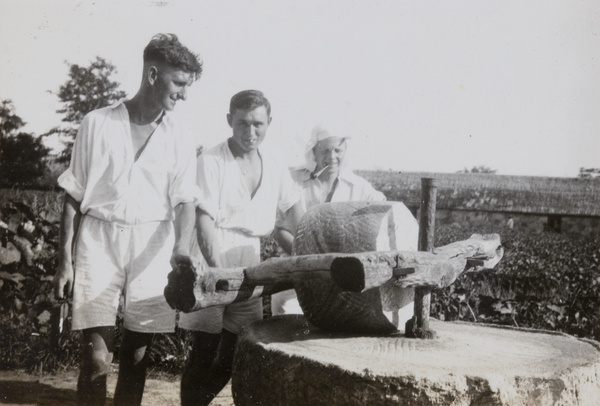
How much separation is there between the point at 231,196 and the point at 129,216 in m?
0.68

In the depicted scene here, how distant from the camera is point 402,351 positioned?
98.4 inches

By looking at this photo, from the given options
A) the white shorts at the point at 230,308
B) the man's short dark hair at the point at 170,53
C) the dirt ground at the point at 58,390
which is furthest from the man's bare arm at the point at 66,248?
the dirt ground at the point at 58,390

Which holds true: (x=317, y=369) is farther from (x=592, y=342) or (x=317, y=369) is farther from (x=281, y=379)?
(x=592, y=342)

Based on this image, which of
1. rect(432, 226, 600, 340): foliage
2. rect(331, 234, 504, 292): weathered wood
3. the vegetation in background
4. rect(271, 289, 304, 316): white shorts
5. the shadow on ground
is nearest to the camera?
rect(331, 234, 504, 292): weathered wood

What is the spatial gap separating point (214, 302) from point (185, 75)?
1.26 m

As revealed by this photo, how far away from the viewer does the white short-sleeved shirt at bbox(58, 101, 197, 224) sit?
3053 mm

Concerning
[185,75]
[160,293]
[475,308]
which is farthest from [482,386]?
[475,308]

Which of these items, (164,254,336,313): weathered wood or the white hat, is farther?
the white hat

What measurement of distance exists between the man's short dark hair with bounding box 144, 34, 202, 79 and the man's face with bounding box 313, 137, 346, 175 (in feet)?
3.76

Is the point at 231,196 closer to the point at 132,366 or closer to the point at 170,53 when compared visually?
the point at 170,53

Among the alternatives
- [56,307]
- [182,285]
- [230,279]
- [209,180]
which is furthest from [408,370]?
[56,307]

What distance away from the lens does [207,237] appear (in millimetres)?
3381

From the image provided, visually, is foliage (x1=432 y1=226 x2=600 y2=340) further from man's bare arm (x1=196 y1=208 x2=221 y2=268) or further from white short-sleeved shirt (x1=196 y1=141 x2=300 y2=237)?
man's bare arm (x1=196 y1=208 x2=221 y2=268)

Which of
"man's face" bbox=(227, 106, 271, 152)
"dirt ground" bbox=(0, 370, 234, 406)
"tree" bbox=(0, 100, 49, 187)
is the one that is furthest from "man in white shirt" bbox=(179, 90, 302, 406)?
"tree" bbox=(0, 100, 49, 187)
